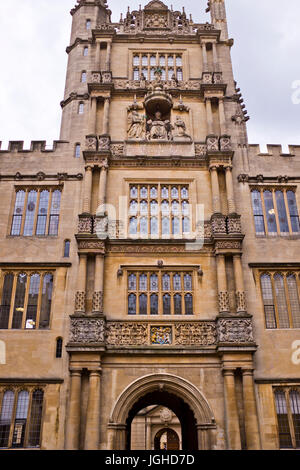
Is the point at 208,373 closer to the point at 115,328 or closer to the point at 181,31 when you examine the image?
the point at 115,328

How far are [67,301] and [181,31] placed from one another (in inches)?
668

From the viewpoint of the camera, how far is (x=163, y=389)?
1783cm

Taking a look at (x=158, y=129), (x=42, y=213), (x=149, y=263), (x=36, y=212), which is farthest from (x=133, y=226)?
(x=158, y=129)

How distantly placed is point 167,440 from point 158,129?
77.3 feet

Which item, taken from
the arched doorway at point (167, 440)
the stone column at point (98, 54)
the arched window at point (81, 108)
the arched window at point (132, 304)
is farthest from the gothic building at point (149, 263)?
the arched doorway at point (167, 440)

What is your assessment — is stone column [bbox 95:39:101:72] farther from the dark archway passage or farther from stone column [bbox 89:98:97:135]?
the dark archway passage

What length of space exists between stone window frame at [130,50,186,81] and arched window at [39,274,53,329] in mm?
12176

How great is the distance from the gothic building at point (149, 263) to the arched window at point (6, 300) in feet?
0.14

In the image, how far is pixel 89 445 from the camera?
1625 cm

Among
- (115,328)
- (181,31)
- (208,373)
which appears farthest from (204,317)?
(181,31)

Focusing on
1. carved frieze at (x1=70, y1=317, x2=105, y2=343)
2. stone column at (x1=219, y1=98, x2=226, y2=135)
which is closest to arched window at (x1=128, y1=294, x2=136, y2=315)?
carved frieze at (x1=70, y1=317, x2=105, y2=343)

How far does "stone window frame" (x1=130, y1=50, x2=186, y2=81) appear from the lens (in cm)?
2506

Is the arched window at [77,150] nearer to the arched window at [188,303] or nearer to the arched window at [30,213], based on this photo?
the arched window at [30,213]

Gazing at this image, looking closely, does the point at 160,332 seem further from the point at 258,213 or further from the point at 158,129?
the point at 158,129
